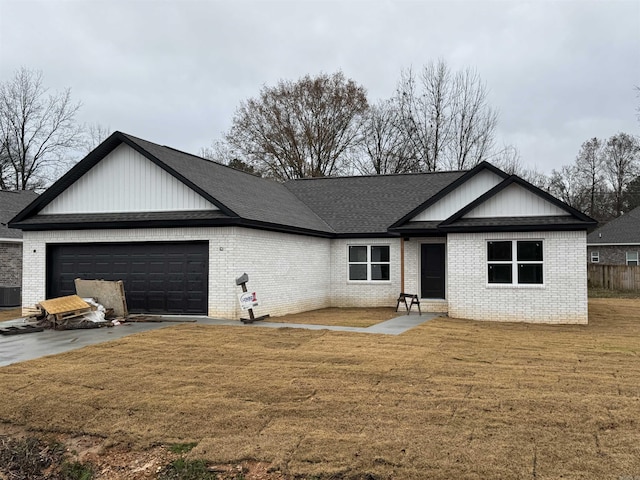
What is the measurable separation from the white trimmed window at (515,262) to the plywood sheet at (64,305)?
1096cm

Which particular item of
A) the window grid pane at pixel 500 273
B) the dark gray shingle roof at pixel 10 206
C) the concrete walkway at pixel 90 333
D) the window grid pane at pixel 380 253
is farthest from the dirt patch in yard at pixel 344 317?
the dark gray shingle roof at pixel 10 206

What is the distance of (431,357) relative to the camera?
9711 millimetres

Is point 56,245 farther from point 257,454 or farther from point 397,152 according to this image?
point 397,152

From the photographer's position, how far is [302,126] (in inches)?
1636

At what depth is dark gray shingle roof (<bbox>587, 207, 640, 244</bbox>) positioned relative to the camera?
119ft

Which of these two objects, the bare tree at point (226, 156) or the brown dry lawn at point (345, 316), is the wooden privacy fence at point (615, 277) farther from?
the bare tree at point (226, 156)

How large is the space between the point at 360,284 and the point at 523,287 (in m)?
6.38

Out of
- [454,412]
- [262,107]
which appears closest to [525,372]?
[454,412]

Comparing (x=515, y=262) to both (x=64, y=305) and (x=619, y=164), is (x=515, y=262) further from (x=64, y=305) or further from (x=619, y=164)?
(x=619, y=164)

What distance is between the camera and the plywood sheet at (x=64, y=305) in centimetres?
1366

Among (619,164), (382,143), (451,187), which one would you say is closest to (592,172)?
(619,164)

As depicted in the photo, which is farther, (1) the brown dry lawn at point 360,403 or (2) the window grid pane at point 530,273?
(2) the window grid pane at point 530,273

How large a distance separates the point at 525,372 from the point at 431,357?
170 cm

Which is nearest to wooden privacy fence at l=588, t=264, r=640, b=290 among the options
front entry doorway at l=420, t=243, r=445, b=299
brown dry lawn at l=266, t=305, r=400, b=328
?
front entry doorway at l=420, t=243, r=445, b=299
